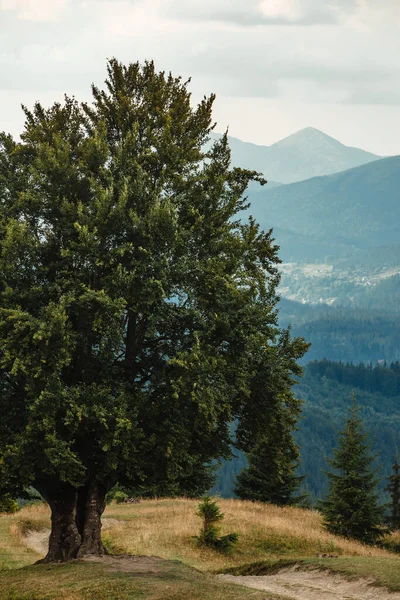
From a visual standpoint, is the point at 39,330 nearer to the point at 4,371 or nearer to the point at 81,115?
the point at 4,371

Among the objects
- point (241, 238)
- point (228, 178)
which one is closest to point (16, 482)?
point (241, 238)

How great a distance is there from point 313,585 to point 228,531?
12617 mm

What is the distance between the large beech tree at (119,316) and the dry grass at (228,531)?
729cm

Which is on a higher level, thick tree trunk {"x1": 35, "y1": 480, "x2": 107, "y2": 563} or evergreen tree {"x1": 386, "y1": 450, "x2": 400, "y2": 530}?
thick tree trunk {"x1": 35, "y1": 480, "x2": 107, "y2": 563}

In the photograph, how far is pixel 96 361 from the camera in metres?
23.8

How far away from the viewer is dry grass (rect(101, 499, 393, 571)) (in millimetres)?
31609

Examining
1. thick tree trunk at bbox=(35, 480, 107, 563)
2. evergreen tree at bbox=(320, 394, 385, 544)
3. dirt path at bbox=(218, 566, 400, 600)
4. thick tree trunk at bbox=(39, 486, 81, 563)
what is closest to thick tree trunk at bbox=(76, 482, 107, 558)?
thick tree trunk at bbox=(35, 480, 107, 563)

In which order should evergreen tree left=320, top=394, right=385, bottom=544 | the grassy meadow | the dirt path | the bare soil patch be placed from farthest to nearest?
evergreen tree left=320, top=394, right=385, bottom=544 → the bare soil patch → the dirt path → the grassy meadow

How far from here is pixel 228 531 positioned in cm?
3506

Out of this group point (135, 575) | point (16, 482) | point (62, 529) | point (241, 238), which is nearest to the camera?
point (135, 575)

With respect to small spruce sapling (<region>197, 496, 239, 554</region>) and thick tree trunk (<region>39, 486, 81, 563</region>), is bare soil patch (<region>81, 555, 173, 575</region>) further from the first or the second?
small spruce sapling (<region>197, 496, 239, 554</region>)

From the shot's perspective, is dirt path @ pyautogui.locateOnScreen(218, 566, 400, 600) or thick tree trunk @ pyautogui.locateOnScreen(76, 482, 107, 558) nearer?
dirt path @ pyautogui.locateOnScreen(218, 566, 400, 600)

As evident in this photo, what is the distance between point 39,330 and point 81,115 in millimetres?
11056

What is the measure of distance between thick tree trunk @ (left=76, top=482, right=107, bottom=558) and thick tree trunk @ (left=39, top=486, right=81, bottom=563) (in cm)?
29
